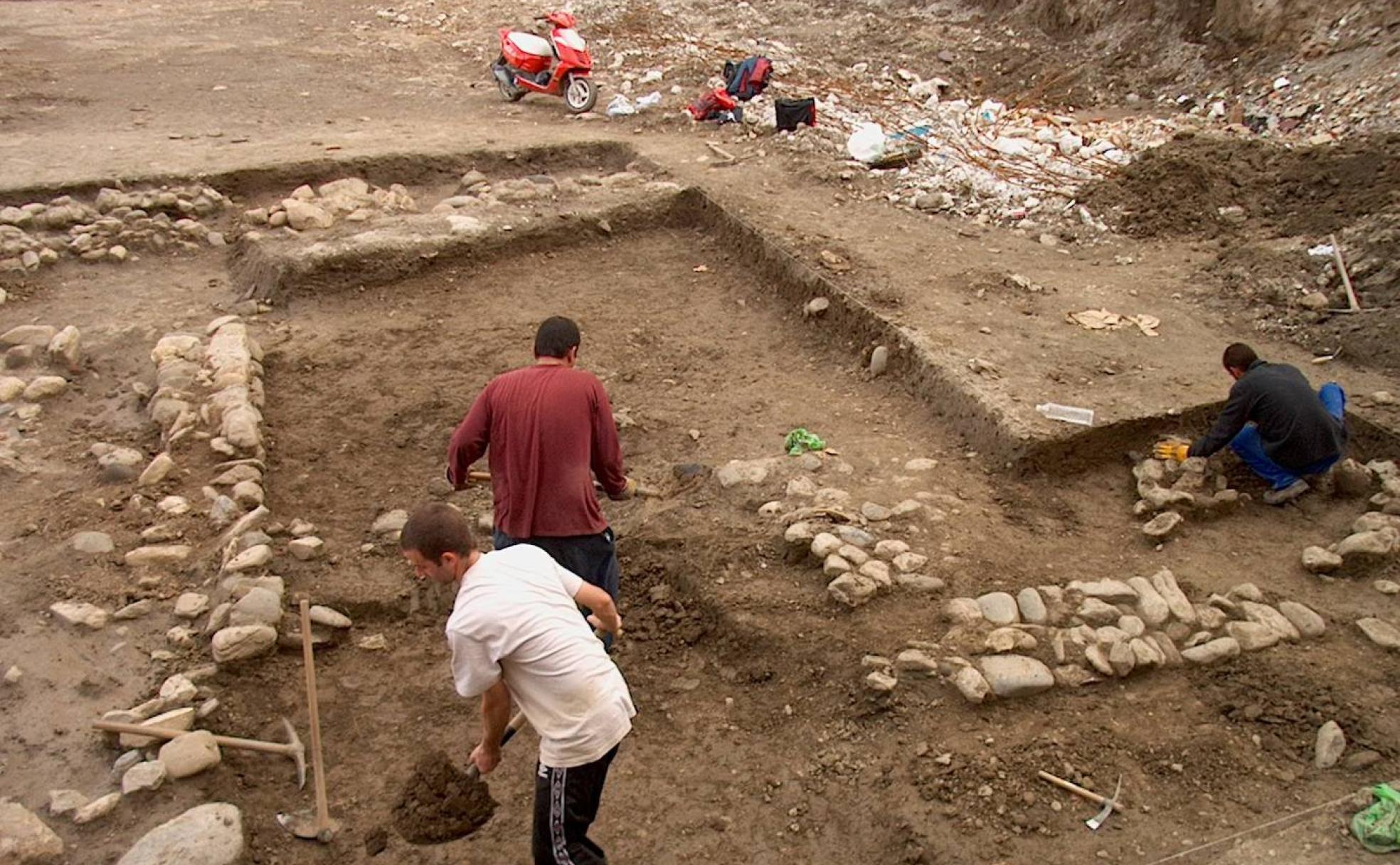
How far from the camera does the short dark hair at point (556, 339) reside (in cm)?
363

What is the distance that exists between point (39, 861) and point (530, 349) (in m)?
4.06

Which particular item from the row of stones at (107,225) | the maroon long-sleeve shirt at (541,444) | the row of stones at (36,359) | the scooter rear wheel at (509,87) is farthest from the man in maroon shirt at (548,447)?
the scooter rear wheel at (509,87)

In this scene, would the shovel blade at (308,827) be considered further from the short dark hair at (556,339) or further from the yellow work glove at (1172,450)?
the yellow work glove at (1172,450)

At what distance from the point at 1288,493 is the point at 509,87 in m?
8.34

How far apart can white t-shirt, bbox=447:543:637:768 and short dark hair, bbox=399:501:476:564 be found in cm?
9

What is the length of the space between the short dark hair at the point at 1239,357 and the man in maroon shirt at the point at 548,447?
3119 mm

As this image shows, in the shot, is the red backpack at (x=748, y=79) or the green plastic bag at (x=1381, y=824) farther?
the red backpack at (x=748, y=79)

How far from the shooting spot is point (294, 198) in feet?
25.6

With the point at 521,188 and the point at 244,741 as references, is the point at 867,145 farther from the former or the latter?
the point at 244,741

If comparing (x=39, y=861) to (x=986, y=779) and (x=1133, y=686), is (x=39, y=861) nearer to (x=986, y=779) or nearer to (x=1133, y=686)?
(x=986, y=779)

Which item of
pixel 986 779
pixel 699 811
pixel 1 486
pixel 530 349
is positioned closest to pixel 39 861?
pixel 699 811

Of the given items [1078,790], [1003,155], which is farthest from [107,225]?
[1078,790]

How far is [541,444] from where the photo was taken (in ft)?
11.5

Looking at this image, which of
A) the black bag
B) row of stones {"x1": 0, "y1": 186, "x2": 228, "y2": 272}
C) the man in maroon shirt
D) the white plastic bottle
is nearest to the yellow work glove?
the white plastic bottle
